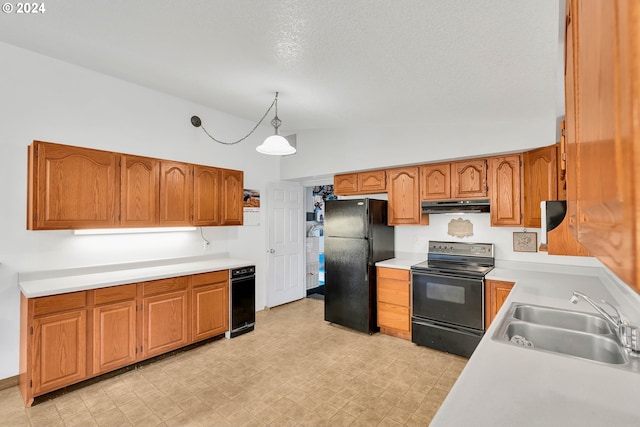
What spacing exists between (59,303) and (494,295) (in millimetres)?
3908

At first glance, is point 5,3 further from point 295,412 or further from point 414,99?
point 295,412

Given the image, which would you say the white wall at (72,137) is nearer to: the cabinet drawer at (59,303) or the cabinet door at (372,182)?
the cabinet drawer at (59,303)

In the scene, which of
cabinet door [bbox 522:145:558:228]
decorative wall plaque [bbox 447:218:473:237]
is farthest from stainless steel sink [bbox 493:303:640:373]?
decorative wall plaque [bbox 447:218:473:237]

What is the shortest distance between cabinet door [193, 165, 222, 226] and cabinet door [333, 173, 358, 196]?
172 cm

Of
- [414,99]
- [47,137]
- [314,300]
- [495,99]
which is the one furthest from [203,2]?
[314,300]

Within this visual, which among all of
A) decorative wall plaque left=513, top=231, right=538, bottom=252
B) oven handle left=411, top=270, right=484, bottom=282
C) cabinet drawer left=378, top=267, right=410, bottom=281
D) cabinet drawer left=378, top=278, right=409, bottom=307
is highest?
decorative wall plaque left=513, top=231, right=538, bottom=252

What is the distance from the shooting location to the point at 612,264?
0.35 metres

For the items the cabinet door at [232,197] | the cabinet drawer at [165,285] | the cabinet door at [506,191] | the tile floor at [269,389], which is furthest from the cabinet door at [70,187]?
the cabinet door at [506,191]

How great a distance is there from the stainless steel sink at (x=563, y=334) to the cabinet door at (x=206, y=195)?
3.16 metres

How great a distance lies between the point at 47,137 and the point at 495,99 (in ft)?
13.4

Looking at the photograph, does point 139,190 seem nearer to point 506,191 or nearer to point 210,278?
point 210,278

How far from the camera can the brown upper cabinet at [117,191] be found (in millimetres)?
2596

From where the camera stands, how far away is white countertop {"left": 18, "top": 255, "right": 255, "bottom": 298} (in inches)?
101

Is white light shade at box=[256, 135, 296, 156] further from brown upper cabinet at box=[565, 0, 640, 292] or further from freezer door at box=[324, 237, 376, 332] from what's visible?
brown upper cabinet at box=[565, 0, 640, 292]
